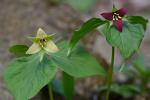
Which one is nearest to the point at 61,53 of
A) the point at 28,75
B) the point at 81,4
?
the point at 28,75

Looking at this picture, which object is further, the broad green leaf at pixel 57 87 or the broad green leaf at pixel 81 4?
the broad green leaf at pixel 81 4

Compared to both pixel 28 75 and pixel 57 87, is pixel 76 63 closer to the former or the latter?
pixel 28 75

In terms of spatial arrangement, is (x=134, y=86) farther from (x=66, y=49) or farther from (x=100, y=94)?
(x=66, y=49)

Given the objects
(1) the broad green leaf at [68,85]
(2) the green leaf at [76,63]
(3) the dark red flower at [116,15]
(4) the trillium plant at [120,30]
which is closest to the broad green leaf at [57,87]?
(1) the broad green leaf at [68,85]

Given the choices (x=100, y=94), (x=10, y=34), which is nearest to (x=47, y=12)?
(x=10, y=34)

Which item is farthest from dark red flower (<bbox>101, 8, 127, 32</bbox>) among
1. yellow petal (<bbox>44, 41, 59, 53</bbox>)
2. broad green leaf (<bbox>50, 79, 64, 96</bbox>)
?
broad green leaf (<bbox>50, 79, 64, 96</bbox>)

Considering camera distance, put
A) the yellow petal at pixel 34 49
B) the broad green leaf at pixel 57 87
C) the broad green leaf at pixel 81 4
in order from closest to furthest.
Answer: the yellow petal at pixel 34 49 → the broad green leaf at pixel 57 87 → the broad green leaf at pixel 81 4

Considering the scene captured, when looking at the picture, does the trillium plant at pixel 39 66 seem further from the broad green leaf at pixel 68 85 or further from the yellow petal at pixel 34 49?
the broad green leaf at pixel 68 85
